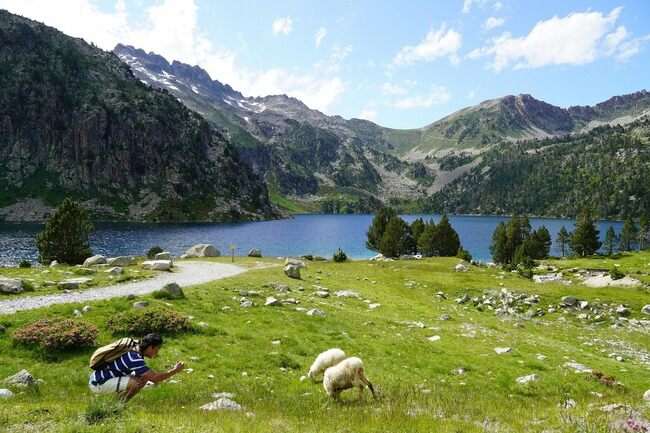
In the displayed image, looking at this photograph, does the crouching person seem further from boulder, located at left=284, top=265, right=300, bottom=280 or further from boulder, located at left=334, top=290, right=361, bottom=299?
boulder, located at left=284, top=265, right=300, bottom=280

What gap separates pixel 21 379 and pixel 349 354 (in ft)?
44.4

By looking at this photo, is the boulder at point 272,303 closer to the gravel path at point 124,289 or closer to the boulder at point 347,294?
the gravel path at point 124,289

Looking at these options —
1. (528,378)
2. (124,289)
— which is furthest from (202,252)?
(528,378)

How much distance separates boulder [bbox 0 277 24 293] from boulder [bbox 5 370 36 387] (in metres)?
16.5

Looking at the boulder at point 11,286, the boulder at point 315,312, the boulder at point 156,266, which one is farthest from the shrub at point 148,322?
the boulder at point 156,266

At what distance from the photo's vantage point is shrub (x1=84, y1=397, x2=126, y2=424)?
29.5 ft

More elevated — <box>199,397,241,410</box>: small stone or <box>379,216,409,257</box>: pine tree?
<box>199,397,241,410</box>: small stone

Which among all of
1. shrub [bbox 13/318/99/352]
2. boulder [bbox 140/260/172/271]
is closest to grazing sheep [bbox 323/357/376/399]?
shrub [bbox 13/318/99/352]

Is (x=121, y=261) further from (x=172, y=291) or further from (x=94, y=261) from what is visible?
(x=172, y=291)

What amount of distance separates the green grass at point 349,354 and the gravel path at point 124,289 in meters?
3.44

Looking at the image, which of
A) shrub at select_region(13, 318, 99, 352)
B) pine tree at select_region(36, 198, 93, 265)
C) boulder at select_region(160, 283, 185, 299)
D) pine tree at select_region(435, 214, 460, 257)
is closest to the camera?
shrub at select_region(13, 318, 99, 352)

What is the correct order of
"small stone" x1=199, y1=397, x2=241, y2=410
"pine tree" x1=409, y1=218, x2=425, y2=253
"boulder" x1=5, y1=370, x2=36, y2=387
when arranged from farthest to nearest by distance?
"pine tree" x1=409, y1=218, x2=425, y2=253
"boulder" x1=5, y1=370, x2=36, y2=387
"small stone" x1=199, y1=397, x2=241, y2=410

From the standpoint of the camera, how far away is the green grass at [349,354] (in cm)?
997

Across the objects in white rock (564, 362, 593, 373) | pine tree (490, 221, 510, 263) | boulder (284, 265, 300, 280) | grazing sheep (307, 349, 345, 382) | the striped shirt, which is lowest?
pine tree (490, 221, 510, 263)
